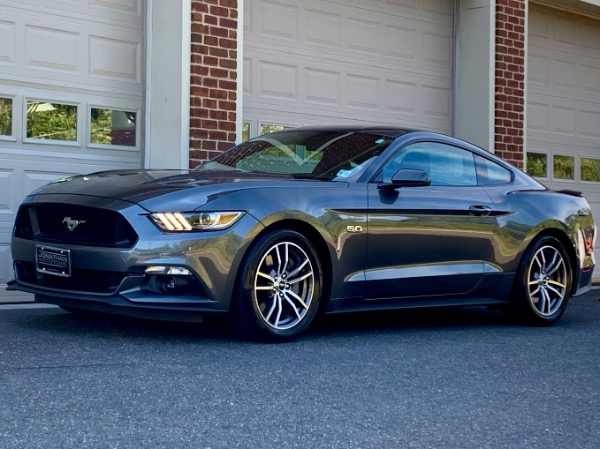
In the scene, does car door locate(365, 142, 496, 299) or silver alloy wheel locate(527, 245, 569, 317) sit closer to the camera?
car door locate(365, 142, 496, 299)

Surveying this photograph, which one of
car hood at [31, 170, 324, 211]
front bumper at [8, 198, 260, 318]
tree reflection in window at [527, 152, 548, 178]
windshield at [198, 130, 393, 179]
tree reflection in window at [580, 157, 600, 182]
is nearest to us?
front bumper at [8, 198, 260, 318]

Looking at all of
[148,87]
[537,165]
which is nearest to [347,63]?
[148,87]

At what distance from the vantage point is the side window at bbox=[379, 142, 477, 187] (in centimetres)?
708

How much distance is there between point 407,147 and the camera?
7.20m

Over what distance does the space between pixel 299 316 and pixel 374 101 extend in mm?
6036

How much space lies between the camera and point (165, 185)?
6000 mm

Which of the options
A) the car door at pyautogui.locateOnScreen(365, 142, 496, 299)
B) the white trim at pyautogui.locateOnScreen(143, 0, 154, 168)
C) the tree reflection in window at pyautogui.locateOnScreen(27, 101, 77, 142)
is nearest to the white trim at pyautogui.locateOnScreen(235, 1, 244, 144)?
the white trim at pyautogui.locateOnScreen(143, 0, 154, 168)

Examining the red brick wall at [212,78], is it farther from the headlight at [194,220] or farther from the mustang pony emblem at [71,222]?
the headlight at [194,220]

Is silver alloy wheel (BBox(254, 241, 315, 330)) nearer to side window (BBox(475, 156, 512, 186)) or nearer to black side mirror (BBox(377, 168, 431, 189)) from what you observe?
black side mirror (BBox(377, 168, 431, 189))

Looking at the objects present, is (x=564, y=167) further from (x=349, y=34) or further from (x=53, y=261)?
(x=53, y=261)

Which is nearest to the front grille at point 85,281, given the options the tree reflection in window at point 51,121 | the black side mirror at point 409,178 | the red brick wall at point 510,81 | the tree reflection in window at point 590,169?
the black side mirror at point 409,178

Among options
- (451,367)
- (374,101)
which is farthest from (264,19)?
(451,367)

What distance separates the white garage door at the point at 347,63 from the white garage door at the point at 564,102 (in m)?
1.56

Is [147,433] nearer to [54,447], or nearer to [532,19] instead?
[54,447]
